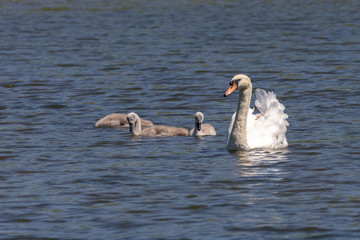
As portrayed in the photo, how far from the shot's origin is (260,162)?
44.2 ft

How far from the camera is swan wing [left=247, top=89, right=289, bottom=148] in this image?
14555 millimetres

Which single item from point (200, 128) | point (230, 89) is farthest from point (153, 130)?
point (230, 89)

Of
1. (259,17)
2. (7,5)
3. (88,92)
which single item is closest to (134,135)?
(88,92)

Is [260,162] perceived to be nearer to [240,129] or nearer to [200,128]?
[240,129]

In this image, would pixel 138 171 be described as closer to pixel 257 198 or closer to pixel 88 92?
pixel 257 198

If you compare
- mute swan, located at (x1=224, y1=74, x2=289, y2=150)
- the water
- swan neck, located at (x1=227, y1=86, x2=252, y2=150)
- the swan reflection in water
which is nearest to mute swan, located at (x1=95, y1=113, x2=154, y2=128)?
the water

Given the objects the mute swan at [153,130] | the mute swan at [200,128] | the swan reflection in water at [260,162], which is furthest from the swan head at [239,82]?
the mute swan at [153,130]

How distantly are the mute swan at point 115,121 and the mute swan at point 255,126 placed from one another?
2.99 metres

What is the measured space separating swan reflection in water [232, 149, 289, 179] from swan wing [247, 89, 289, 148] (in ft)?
0.61

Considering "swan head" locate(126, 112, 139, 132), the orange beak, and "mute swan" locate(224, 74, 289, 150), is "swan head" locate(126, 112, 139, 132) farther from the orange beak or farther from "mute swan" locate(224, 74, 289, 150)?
the orange beak

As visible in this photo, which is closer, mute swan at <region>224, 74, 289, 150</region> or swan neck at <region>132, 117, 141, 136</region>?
mute swan at <region>224, 74, 289, 150</region>

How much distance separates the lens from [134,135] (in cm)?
1680

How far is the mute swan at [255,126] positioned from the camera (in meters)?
14.5

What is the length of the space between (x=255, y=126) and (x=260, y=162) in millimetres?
1652
